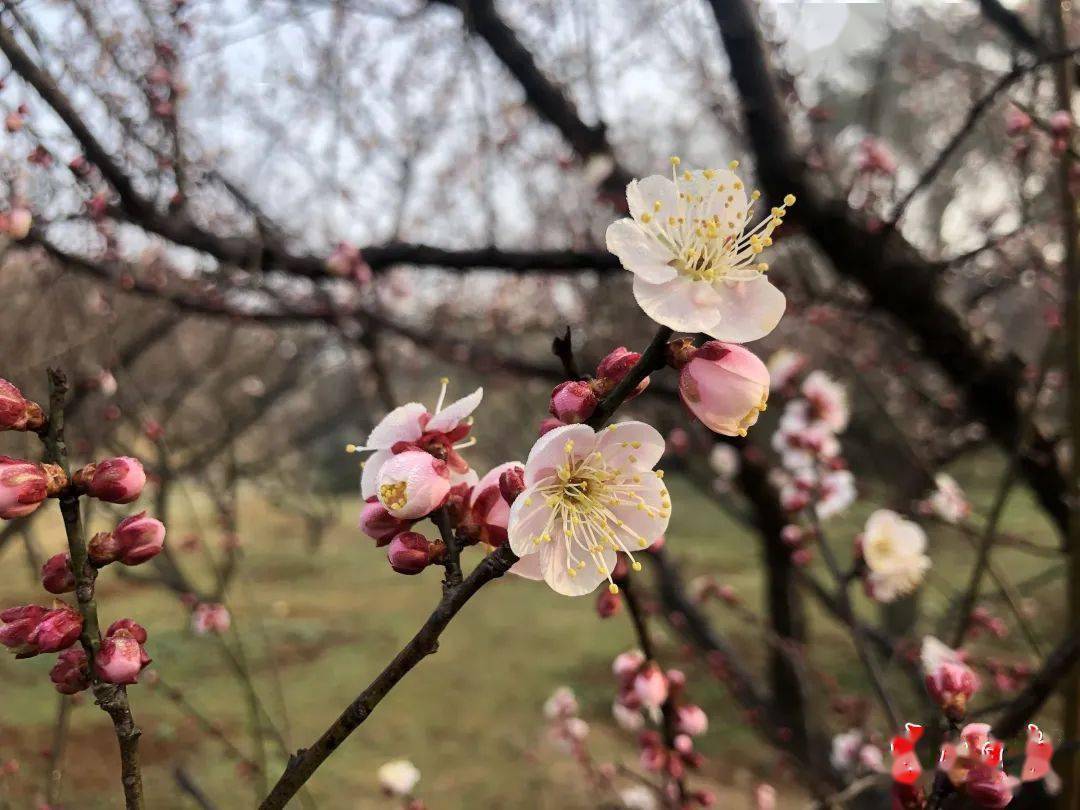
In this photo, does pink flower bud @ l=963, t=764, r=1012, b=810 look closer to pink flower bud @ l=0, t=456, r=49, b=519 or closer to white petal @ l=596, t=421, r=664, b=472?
white petal @ l=596, t=421, r=664, b=472

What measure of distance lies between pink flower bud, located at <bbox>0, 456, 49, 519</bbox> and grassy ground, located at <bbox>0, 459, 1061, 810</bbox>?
153 cm

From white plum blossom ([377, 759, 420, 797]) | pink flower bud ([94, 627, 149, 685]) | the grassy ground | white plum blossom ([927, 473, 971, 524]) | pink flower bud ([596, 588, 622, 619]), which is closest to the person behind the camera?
pink flower bud ([94, 627, 149, 685])

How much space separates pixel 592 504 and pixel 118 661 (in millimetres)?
407

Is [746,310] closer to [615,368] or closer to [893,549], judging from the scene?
[615,368]

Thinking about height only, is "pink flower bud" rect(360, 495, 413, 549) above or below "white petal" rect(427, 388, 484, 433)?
below

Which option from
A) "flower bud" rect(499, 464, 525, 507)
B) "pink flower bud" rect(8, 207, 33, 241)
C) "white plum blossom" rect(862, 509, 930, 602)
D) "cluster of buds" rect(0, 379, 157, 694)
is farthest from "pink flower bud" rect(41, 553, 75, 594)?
"white plum blossom" rect(862, 509, 930, 602)

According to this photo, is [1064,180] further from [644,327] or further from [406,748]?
[406,748]

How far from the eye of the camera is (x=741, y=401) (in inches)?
23.7

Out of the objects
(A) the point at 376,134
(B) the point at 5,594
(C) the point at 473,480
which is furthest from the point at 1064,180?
(B) the point at 5,594

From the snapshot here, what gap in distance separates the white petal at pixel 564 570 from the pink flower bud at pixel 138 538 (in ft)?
1.06

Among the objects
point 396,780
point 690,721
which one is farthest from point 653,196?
point 396,780

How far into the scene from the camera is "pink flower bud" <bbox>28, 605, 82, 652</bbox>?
0.57 m

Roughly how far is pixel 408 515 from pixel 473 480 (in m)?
0.09

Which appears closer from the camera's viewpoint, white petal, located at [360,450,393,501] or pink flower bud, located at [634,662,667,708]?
white petal, located at [360,450,393,501]
